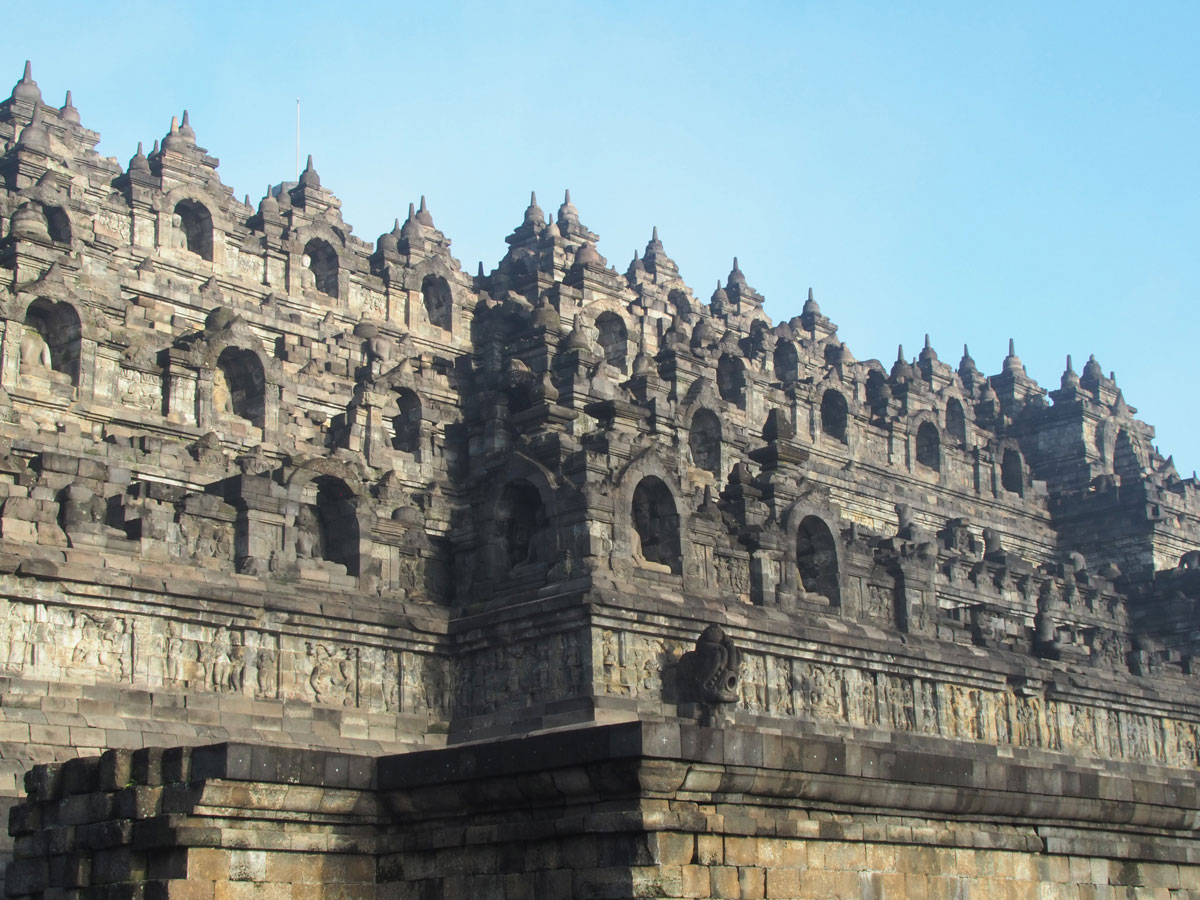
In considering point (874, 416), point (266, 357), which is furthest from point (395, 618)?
point (874, 416)

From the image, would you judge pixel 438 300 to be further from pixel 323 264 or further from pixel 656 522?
pixel 656 522

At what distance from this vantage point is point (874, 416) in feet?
188

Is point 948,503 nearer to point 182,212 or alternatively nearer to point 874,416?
point 874,416

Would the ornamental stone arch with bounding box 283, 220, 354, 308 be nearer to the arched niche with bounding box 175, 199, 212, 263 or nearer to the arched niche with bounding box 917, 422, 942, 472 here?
the arched niche with bounding box 175, 199, 212, 263

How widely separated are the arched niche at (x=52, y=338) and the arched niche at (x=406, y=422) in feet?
23.0

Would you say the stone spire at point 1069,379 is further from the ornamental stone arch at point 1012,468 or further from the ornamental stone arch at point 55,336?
the ornamental stone arch at point 55,336

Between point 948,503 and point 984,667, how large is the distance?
16850 mm

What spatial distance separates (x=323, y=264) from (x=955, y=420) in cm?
2417

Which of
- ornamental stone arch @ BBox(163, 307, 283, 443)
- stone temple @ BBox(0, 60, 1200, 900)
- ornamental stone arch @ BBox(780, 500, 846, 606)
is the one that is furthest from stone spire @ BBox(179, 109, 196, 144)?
ornamental stone arch @ BBox(780, 500, 846, 606)

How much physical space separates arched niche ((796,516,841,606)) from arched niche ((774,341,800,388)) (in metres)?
17.5

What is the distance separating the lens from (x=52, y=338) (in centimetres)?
3725

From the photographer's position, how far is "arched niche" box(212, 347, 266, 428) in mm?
39438

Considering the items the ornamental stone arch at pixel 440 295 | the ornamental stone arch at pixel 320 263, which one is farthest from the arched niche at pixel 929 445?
the ornamental stone arch at pixel 320 263

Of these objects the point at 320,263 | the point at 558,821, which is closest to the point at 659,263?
the point at 320,263
